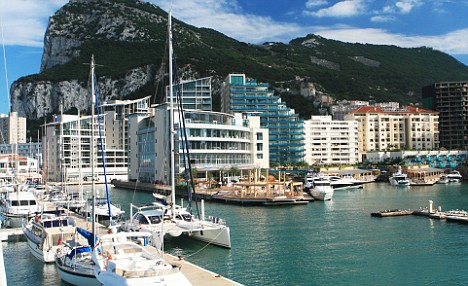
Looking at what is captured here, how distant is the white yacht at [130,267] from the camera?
2069 centimetres

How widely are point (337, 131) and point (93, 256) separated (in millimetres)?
139731

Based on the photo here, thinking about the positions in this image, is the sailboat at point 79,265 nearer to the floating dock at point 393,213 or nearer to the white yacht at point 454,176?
the floating dock at point 393,213

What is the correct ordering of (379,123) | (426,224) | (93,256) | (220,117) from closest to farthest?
(93,256)
(426,224)
(220,117)
(379,123)

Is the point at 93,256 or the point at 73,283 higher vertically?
the point at 93,256

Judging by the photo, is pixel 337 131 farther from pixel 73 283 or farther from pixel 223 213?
pixel 73 283

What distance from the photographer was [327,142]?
158250 mm

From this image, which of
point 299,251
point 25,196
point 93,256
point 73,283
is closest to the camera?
point 93,256

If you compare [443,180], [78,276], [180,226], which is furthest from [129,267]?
[443,180]

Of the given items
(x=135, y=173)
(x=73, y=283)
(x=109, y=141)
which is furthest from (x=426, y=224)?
(x=109, y=141)

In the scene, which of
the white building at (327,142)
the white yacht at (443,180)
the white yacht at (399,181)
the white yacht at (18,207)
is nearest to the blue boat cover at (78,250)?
the white yacht at (18,207)

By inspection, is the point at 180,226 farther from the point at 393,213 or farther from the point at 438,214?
the point at 438,214

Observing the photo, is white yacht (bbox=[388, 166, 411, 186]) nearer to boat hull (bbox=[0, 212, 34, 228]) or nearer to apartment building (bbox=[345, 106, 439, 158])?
apartment building (bbox=[345, 106, 439, 158])

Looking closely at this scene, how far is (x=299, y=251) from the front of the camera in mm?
36469

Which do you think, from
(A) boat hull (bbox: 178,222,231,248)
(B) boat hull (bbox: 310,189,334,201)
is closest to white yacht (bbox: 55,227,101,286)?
(A) boat hull (bbox: 178,222,231,248)
